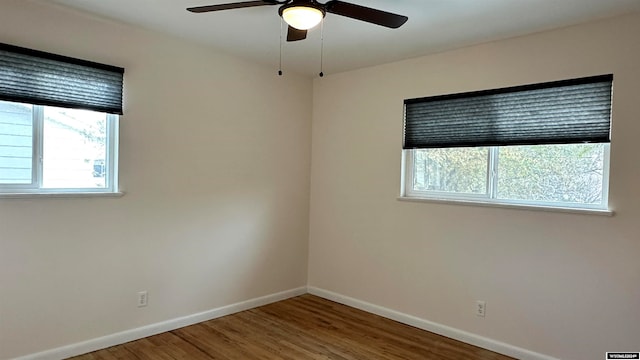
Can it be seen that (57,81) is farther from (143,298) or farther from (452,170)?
(452,170)

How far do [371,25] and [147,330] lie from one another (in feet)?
9.72

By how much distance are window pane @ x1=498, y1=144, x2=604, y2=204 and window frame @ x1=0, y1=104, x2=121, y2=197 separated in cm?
304

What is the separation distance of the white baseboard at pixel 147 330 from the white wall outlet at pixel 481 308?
77.7 inches

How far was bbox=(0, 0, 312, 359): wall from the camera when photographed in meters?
2.69

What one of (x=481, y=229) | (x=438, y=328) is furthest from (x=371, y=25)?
(x=438, y=328)

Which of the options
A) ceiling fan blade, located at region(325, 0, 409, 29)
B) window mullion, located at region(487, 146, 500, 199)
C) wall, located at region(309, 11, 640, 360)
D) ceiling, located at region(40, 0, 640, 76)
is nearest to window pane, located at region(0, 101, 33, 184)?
ceiling, located at region(40, 0, 640, 76)

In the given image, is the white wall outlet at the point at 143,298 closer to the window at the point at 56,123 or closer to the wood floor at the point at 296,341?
the wood floor at the point at 296,341

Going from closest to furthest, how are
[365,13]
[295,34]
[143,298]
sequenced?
[365,13] → [295,34] → [143,298]

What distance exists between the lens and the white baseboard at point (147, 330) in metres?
2.80

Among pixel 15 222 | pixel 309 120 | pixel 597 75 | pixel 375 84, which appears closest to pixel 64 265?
pixel 15 222

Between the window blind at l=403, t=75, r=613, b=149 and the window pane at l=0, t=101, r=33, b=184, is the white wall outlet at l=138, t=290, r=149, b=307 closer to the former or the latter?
the window pane at l=0, t=101, r=33, b=184

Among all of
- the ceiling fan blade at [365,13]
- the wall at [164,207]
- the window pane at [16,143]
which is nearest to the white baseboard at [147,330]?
the wall at [164,207]

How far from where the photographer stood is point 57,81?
8.94 ft

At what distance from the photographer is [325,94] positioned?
442 cm
